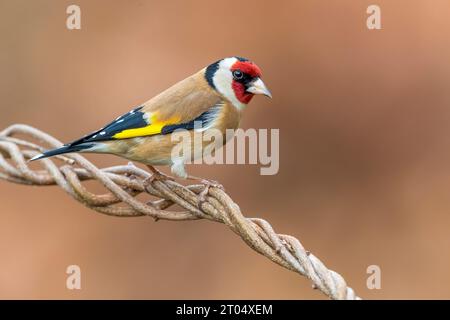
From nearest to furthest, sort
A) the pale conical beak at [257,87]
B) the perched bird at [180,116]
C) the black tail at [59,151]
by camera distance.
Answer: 1. the black tail at [59,151]
2. the perched bird at [180,116]
3. the pale conical beak at [257,87]

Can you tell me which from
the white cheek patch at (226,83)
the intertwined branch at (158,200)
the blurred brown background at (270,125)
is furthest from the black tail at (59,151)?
the blurred brown background at (270,125)

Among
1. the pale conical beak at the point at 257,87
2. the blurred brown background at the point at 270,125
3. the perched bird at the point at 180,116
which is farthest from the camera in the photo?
the blurred brown background at the point at 270,125

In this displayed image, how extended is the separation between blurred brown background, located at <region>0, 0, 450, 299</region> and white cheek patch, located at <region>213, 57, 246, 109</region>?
82.3 inches

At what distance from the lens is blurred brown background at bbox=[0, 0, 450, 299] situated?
5289 millimetres

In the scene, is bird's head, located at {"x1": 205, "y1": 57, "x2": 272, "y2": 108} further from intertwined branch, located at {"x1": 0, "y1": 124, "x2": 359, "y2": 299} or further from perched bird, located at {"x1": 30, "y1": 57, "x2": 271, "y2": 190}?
intertwined branch, located at {"x1": 0, "y1": 124, "x2": 359, "y2": 299}

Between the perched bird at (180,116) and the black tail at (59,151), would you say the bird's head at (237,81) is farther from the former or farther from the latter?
the black tail at (59,151)

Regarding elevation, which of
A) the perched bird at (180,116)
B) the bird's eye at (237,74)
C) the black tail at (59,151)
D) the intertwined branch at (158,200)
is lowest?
the intertwined branch at (158,200)

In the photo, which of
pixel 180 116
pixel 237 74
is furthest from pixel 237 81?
pixel 180 116

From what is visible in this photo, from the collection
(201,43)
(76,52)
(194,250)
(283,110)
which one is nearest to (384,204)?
(283,110)

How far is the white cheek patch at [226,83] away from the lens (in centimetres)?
326

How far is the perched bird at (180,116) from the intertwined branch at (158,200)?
30cm

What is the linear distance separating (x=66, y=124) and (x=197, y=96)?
2.74m

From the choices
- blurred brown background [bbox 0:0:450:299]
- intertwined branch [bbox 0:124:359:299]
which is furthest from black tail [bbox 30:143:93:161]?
blurred brown background [bbox 0:0:450:299]

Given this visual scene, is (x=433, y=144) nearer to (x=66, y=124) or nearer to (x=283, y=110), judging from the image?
(x=283, y=110)
